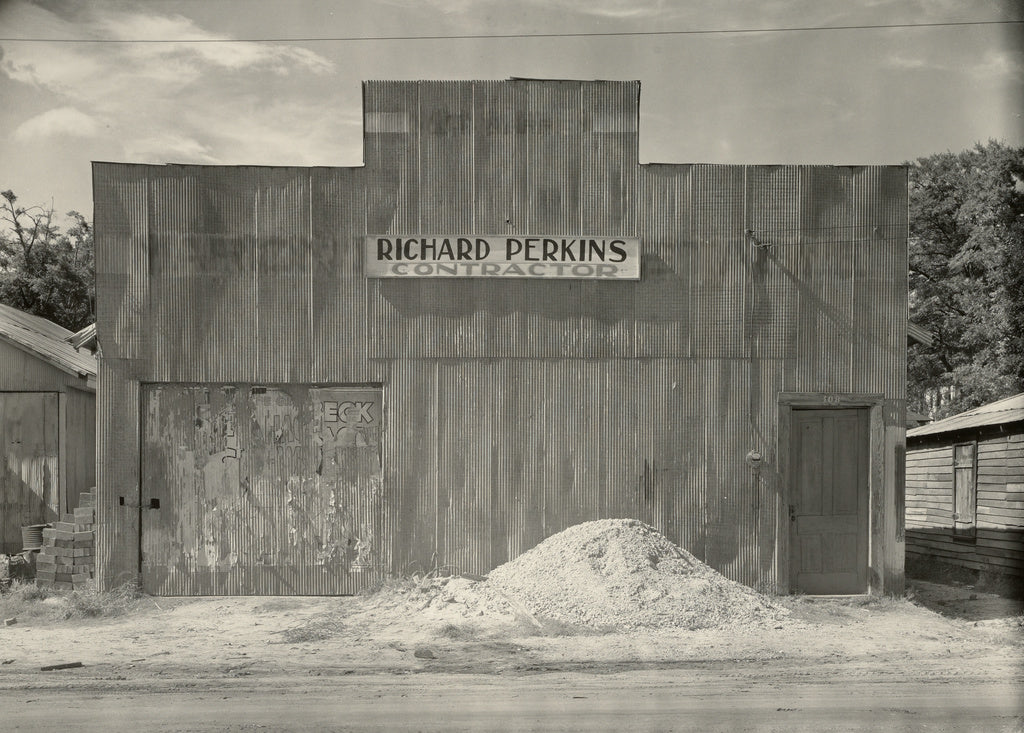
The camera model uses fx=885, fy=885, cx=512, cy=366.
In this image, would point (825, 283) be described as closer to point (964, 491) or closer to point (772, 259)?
point (772, 259)

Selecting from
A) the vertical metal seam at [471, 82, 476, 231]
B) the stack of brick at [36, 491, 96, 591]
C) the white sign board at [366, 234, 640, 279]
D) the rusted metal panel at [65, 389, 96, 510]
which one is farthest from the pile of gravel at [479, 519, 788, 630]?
the rusted metal panel at [65, 389, 96, 510]

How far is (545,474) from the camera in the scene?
12.2m

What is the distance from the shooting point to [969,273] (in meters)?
32.3

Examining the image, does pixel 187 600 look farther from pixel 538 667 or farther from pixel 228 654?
pixel 538 667

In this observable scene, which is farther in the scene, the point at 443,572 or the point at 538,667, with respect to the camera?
the point at 443,572

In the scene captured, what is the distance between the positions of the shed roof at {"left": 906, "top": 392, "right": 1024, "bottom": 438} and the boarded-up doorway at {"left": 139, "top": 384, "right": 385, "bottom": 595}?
10.5 meters

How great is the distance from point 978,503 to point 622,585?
882 centimetres

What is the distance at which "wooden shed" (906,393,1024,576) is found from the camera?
14805 mm

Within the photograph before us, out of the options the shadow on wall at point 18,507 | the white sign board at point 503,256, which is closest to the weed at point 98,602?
the shadow on wall at point 18,507

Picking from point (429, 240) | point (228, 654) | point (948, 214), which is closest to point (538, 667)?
point (228, 654)

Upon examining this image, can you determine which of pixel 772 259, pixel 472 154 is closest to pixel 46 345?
pixel 472 154

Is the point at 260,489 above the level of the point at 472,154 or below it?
below

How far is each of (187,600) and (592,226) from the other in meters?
7.49

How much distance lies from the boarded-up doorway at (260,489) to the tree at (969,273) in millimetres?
21472
